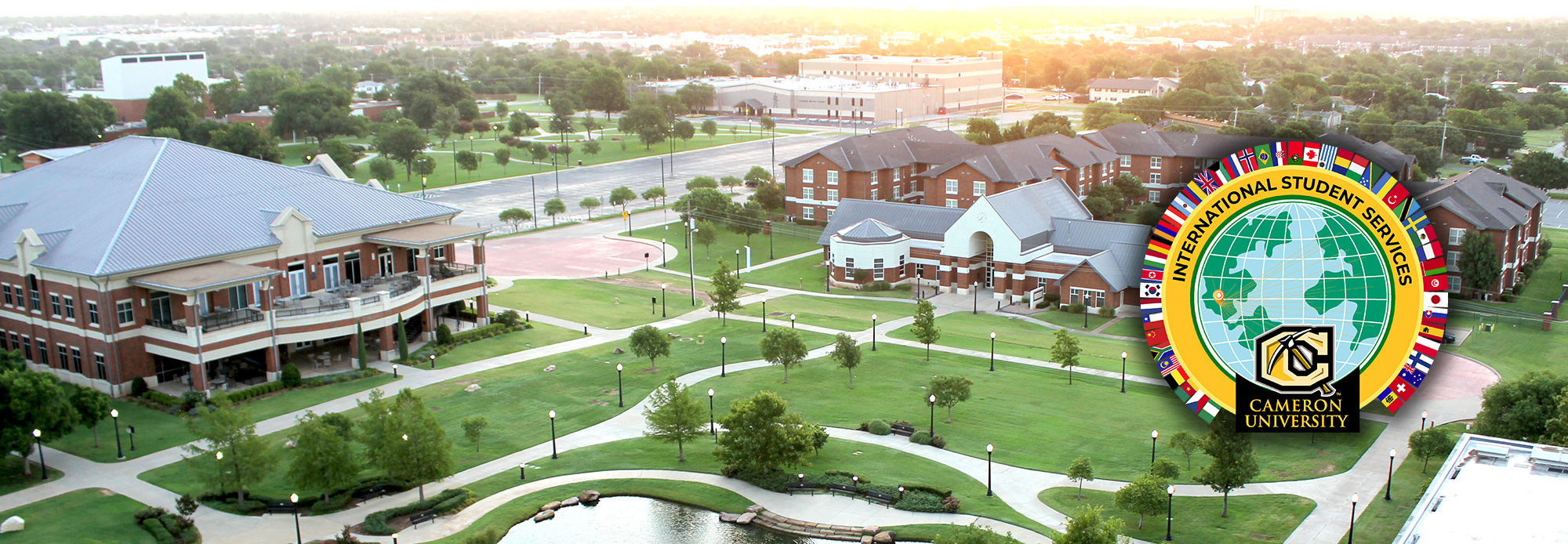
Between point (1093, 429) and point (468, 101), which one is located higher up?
point (468, 101)

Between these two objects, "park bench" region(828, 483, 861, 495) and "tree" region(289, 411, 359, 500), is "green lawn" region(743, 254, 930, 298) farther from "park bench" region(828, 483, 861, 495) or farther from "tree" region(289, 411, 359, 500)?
"tree" region(289, 411, 359, 500)

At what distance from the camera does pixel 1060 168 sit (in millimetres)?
94688

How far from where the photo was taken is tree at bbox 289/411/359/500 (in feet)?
126

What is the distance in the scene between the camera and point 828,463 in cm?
4262

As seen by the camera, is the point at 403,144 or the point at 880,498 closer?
the point at 880,498

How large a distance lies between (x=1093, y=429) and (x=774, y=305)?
27764 millimetres

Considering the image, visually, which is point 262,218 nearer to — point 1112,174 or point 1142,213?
point 1142,213

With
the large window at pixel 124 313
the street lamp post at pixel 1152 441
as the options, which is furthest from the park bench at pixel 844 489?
the large window at pixel 124 313

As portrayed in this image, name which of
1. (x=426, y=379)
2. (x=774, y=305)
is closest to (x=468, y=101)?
(x=774, y=305)

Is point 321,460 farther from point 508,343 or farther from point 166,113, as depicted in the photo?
point 166,113

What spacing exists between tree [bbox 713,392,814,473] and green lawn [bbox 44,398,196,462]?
20.6 meters

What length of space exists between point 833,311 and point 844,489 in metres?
28.1

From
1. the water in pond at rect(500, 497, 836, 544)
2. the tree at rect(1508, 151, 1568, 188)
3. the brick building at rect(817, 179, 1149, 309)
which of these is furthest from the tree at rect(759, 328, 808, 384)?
the tree at rect(1508, 151, 1568, 188)

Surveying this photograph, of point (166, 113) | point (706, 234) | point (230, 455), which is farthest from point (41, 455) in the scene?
point (166, 113)
